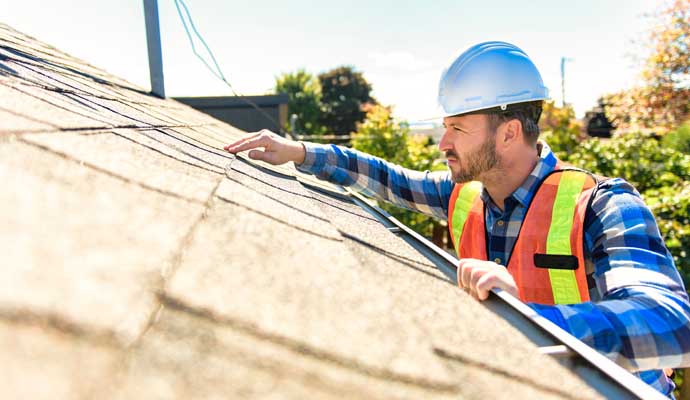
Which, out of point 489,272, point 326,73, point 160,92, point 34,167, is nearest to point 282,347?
point 34,167

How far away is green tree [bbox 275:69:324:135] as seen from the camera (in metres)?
43.3

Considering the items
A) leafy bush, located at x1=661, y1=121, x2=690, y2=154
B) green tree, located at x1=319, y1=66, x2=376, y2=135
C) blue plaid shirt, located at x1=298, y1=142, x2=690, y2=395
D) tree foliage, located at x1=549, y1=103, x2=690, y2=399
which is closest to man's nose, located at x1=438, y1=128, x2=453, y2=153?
blue plaid shirt, located at x1=298, y1=142, x2=690, y2=395

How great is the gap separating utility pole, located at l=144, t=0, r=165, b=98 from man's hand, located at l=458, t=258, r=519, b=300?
411 cm

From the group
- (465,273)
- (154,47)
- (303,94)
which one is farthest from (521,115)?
(303,94)

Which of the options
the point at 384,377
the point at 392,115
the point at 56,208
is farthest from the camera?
the point at 392,115

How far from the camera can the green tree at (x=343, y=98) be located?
46469mm

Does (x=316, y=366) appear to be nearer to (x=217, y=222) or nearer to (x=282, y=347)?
(x=282, y=347)

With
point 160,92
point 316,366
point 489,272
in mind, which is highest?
point 160,92

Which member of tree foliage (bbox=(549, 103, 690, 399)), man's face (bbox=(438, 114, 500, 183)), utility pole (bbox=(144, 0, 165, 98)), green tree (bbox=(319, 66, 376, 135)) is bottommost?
tree foliage (bbox=(549, 103, 690, 399))

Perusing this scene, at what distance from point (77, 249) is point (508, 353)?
70 cm

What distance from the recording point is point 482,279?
4.30ft

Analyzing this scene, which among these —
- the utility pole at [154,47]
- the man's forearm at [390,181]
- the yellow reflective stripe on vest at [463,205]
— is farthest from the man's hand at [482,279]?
the utility pole at [154,47]

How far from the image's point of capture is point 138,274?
0.62 meters

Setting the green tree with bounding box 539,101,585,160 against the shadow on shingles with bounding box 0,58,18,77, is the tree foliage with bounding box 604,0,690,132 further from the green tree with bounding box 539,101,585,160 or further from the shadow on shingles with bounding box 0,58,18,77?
the shadow on shingles with bounding box 0,58,18,77
